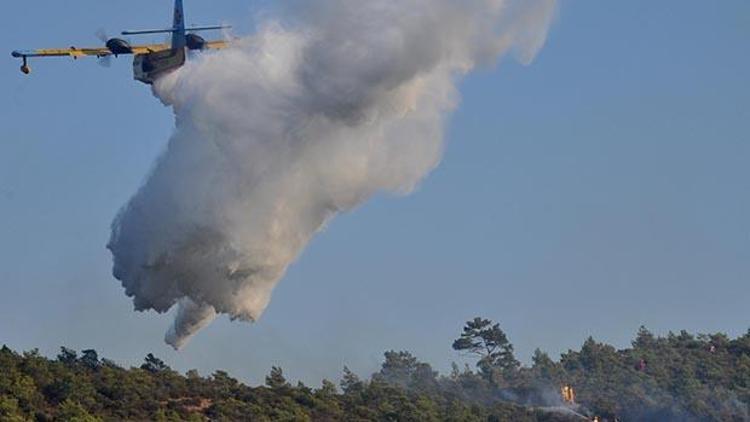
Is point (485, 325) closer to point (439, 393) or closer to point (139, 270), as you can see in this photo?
point (439, 393)

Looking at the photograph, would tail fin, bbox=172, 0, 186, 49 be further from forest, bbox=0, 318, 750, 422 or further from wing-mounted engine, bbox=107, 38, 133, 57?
forest, bbox=0, 318, 750, 422

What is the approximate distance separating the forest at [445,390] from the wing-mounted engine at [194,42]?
19514mm

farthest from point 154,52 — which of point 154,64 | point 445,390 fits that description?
point 445,390

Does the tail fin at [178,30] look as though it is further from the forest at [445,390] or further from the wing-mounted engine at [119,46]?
the forest at [445,390]

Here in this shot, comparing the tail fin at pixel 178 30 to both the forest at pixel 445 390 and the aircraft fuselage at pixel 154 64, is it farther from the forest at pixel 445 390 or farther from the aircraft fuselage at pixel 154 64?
the forest at pixel 445 390

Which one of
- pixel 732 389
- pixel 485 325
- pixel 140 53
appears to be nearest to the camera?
pixel 140 53

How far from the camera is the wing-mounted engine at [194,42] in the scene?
75000 mm

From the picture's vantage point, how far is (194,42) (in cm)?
7538

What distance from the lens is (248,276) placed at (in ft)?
215

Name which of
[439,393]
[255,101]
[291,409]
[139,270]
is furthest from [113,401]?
[439,393]

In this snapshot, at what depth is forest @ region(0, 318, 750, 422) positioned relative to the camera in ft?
265

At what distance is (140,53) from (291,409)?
25.7 metres

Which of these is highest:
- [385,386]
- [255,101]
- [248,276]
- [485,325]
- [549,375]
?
[485,325]

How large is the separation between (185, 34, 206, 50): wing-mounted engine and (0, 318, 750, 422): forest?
1951 centimetres
